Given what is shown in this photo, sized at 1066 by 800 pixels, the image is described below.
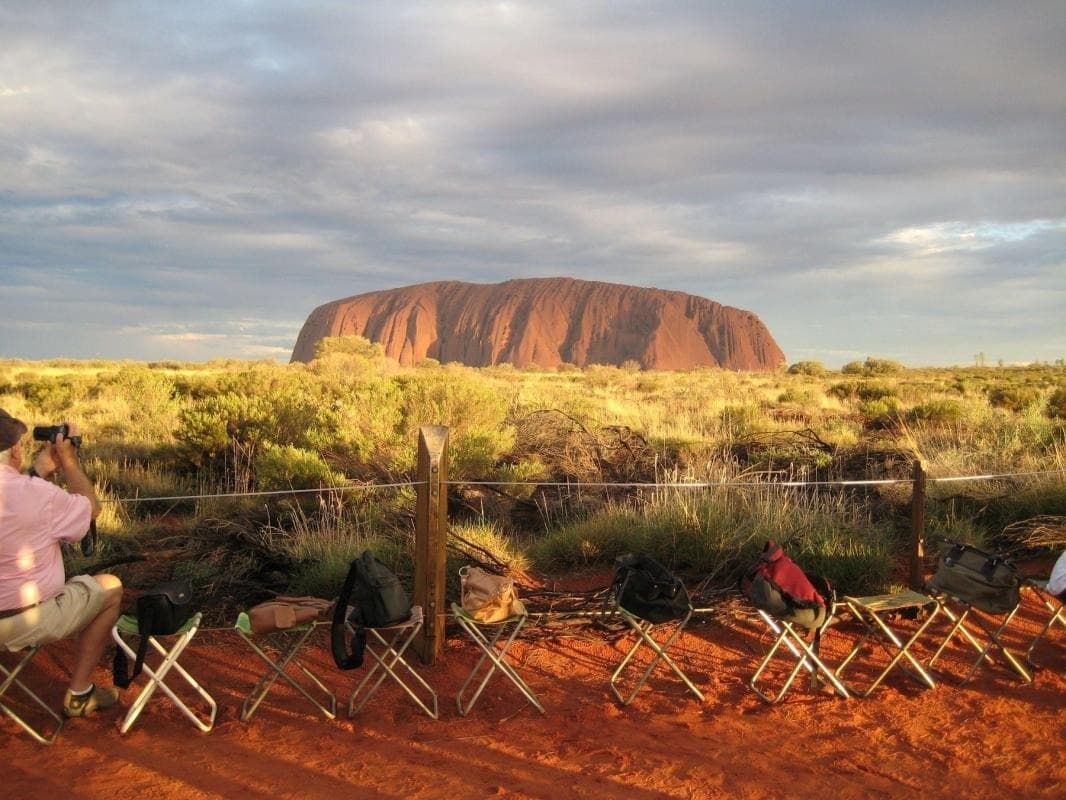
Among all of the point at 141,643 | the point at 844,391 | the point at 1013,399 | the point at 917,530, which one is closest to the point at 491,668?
the point at 141,643

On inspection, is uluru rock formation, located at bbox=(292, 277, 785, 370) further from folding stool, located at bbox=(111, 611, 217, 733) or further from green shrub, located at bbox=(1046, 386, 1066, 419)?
folding stool, located at bbox=(111, 611, 217, 733)

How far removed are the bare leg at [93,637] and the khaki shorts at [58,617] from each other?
35mm

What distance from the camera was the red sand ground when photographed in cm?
354

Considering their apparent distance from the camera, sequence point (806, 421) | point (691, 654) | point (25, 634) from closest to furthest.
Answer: point (25, 634) < point (691, 654) < point (806, 421)

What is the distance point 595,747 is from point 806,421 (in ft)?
42.5

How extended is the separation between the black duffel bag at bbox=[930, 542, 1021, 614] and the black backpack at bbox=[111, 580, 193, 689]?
3966 millimetres

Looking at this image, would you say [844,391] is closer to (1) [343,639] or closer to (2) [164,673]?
(1) [343,639]

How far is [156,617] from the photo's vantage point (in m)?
3.93

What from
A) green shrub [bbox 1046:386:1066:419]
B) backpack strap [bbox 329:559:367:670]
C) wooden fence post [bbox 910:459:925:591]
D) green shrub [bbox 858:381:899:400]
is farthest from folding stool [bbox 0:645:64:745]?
green shrub [bbox 858:381:899:400]

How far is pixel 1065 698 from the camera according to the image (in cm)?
455

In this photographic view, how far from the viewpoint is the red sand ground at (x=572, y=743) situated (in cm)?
354

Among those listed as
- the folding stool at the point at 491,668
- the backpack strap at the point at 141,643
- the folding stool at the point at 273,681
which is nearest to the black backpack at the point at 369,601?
the folding stool at the point at 273,681

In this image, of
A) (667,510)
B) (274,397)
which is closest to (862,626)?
(667,510)

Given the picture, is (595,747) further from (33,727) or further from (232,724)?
(33,727)
